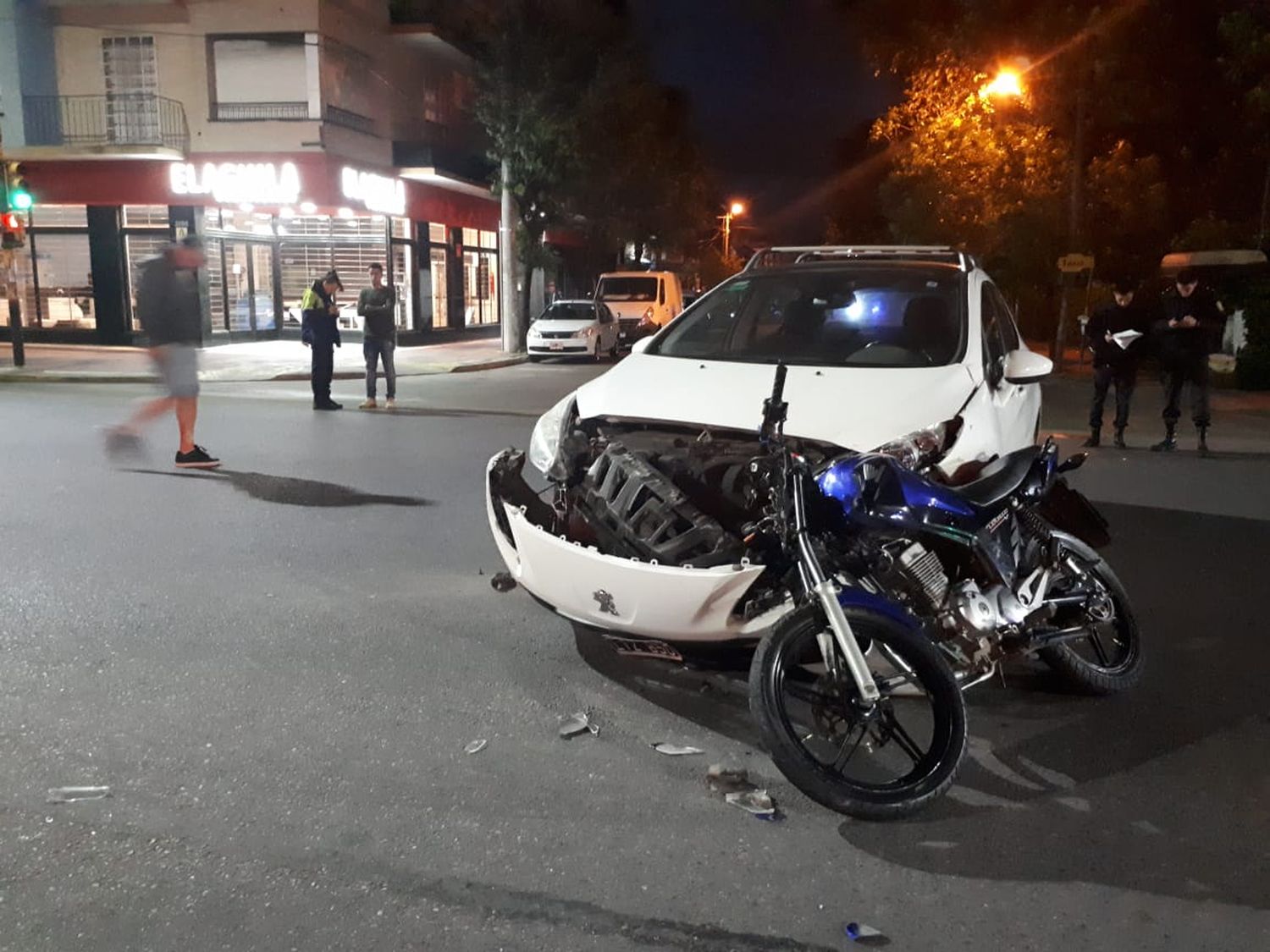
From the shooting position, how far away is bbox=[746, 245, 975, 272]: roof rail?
23.9ft

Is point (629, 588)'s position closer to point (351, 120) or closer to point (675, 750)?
point (675, 750)

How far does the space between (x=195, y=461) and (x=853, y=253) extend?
610cm

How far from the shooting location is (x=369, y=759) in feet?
14.1

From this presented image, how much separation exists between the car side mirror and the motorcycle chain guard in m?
2.15

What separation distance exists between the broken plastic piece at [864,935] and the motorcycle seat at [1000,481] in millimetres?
1658

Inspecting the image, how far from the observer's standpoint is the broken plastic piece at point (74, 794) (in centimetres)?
391

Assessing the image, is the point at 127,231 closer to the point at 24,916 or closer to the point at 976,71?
the point at 976,71

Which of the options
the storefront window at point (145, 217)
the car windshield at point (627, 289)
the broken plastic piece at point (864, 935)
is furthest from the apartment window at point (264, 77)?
the broken plastic piece at point (864, 935)

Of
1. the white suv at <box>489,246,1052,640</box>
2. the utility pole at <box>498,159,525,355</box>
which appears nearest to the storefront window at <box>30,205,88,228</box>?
the utility pole at <box>498,159,525,355</box>

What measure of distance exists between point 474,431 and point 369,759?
9044 mm

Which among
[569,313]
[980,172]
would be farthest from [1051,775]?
[569,313]

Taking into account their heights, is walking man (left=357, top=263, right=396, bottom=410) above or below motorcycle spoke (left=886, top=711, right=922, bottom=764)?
above

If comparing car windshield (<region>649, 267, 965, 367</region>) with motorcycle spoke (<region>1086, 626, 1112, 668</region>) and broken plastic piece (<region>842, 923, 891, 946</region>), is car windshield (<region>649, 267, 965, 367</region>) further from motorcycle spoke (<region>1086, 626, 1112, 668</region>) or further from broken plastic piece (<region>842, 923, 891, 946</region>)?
broken plastic piece (<region>842, 923, 891, 946</region>)

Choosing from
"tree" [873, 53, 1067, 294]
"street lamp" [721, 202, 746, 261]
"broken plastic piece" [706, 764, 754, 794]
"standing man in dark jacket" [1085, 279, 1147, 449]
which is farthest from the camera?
"street lamp" [721, 202, 746, 261]
